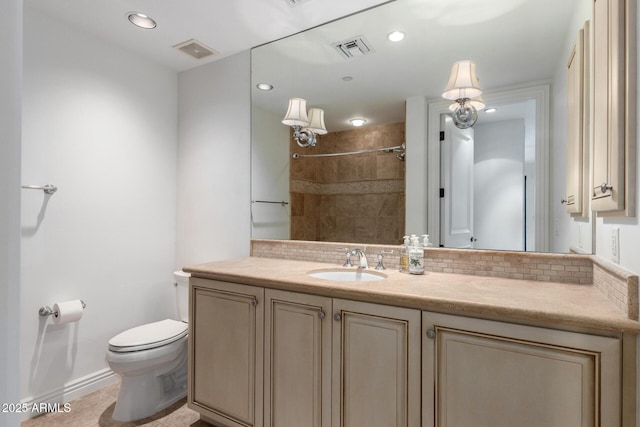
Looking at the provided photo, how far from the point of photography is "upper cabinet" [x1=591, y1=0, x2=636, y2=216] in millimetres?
961

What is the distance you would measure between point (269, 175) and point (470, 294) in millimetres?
1576

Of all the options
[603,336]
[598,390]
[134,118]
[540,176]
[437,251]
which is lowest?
[598,390]

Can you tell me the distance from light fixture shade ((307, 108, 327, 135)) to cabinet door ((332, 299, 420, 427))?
1.21 meters

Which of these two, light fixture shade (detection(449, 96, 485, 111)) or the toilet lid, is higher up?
light fixture shade (detection(449, 96, 485, 111))

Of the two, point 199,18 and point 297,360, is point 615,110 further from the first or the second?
point 199,18

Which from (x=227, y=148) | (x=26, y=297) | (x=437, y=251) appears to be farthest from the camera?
(x=227, y=148)

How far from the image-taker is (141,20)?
204cm

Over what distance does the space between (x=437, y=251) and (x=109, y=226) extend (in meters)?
2.15

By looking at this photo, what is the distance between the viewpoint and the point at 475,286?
1389 millimetres

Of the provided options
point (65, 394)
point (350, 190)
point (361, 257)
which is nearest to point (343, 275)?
point (361, 257)

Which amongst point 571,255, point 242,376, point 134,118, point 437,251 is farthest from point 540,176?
point 134,118

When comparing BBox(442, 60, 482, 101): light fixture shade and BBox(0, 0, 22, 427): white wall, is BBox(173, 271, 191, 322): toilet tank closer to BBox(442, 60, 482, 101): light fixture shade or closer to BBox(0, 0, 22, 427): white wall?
BBox(442, 60, 482, 101): light fixture shade

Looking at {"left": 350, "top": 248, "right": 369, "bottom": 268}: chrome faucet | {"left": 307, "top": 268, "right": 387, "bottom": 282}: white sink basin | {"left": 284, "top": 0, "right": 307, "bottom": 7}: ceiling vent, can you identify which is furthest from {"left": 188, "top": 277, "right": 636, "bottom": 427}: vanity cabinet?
{"left": 284, "top": 0, "right": 307, "bottom": 7}: ceiling vent

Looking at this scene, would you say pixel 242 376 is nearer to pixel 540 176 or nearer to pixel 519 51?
pixel 540 176
